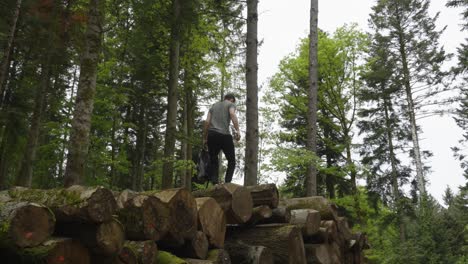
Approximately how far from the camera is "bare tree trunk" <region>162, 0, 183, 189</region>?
12438 mm

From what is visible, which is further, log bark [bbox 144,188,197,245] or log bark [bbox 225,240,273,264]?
log bark [bbox 225,240,273,264]

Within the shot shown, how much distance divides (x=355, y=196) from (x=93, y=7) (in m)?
15.2

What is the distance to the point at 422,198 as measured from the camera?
455 inches

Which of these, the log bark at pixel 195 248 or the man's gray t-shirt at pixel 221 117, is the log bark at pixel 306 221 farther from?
the log bark at pixel 195 248

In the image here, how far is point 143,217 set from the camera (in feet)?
13.7

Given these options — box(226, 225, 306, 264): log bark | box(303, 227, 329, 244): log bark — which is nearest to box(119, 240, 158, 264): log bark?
box(226, 225, 306, 264): log bark

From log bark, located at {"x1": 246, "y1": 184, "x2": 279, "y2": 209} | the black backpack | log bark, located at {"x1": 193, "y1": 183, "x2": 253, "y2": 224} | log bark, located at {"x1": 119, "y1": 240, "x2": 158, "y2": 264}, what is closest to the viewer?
log bark, located at {"x1": 119, "y1": 240, "x2": 158, "y2": 264}

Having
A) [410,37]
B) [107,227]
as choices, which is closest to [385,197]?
[410,37]

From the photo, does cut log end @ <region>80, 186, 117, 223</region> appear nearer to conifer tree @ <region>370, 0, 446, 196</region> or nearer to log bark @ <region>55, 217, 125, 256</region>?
log bark @ <region>55, 217, 125, 256</region>

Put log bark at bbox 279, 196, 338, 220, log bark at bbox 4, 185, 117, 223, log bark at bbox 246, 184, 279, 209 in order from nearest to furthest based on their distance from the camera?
log bark at bbox 4, 185, 117, 223
log bark at bbox 246, 184, 279, 209
log bark at bbox 279, 196, 338, 220

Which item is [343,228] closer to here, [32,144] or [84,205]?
[84,205]

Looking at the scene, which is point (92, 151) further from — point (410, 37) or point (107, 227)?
point (410, 37)

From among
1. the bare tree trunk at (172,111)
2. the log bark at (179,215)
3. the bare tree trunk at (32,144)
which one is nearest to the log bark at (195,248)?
the log bark at (179,215)

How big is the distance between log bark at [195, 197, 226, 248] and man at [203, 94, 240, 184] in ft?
7.39
